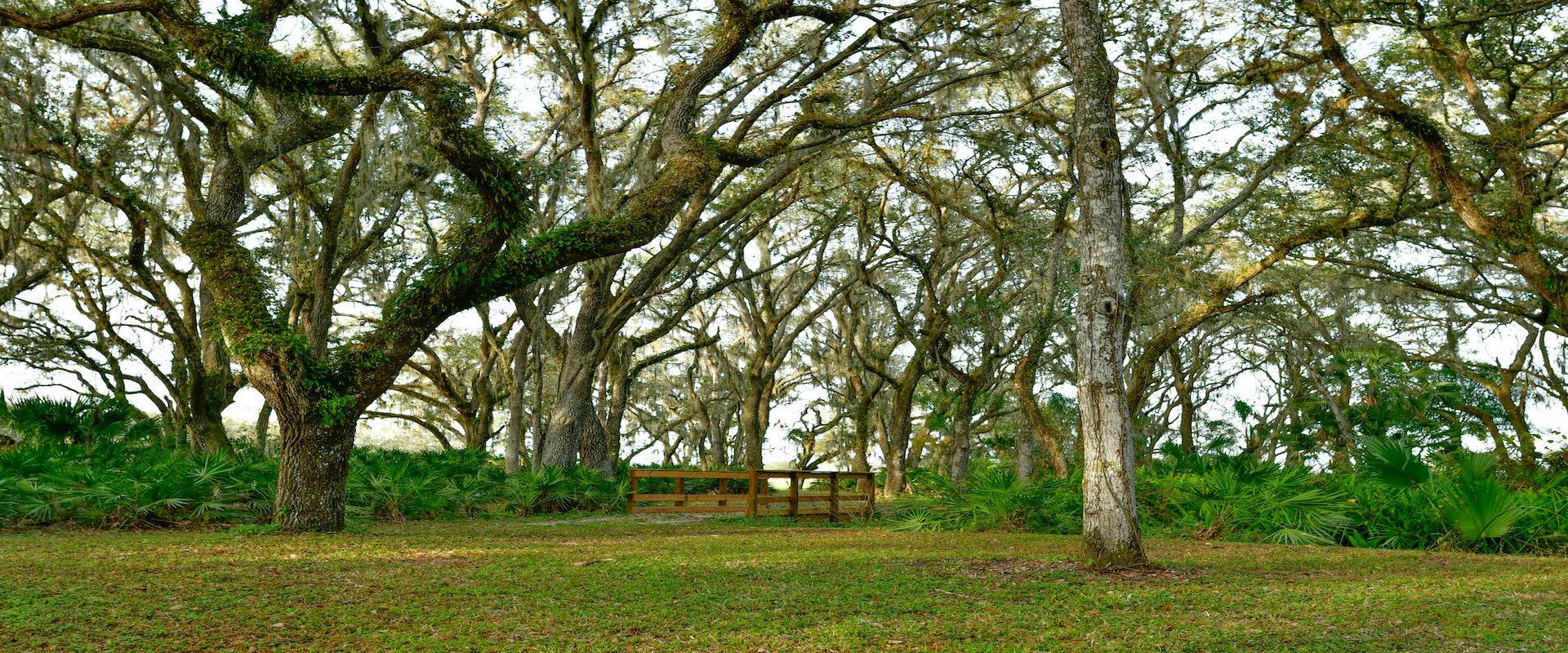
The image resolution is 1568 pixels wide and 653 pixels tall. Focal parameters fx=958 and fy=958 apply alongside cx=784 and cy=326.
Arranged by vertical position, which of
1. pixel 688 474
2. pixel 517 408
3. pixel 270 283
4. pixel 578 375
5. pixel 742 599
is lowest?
pixel 742 599

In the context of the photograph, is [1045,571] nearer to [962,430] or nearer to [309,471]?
[309,471]

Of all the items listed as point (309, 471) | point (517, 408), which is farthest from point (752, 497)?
point (517, 408)

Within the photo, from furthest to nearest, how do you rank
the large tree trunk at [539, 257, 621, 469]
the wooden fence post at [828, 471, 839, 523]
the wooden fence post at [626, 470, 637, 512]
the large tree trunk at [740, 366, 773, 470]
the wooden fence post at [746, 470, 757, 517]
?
the large tree trunk at [740, 366, 773, 470] → the large tree trunk at [539, 257, 621, 469] → the wooden fence post at [626, 470, 637, 512] → the wooden fence post at [746, 470, 757, 517] → the wooden fence post at [828, 471, 839, 523]

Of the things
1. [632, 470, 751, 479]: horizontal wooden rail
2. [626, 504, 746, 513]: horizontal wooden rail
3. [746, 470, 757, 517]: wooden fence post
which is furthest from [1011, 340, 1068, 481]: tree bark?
[626, 504, 746, 513]: horizontal wooden rail

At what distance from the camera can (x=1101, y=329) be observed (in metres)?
5.96

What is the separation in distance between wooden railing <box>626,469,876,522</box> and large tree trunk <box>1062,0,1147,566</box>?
5.64m

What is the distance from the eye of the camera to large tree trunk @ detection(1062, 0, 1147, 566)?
587 centimetres

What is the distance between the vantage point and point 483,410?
2072 centimetres

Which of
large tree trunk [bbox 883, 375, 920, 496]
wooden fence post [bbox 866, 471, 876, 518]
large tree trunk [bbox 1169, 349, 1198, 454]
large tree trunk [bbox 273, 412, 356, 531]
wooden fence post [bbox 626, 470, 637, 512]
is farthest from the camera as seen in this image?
large tree trunk [bbox 1169, 349, 1198, 454]

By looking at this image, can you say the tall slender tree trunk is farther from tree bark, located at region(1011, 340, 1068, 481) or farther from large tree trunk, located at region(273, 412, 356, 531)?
large tree trunk, located at region(273, 412, 356, 531)

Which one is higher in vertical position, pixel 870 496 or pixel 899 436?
pixel 899 436

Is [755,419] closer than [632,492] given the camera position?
No

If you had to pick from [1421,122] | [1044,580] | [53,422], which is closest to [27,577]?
[1044,580]

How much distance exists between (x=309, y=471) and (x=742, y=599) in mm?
4980
